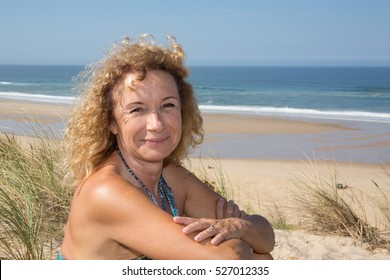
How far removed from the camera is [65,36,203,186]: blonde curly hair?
2.55 metres

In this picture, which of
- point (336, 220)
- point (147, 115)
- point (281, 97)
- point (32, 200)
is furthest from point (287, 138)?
point (281, 97)

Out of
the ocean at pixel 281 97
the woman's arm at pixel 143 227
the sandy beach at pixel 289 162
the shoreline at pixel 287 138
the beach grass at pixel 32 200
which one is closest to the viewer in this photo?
the woman's arm at pixel 143 227

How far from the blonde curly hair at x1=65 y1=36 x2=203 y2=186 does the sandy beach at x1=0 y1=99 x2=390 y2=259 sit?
0.96 metres

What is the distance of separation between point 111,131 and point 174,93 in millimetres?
362

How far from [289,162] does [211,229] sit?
8893 mm

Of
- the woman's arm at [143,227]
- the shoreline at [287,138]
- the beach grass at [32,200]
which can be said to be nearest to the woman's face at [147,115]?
the woman's arm at [143,227]

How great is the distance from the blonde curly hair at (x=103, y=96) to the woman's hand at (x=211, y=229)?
0.56 meters

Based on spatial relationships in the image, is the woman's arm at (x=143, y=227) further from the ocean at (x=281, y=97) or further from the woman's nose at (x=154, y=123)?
the ocean at (x=281, y=97)

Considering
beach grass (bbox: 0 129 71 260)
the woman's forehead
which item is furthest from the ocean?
the woman's forehead

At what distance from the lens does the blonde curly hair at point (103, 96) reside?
255 centimetres

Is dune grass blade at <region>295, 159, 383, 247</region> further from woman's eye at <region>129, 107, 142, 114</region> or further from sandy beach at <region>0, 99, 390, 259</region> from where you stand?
woman's eye at <region>129, 107, 142, 114</region>

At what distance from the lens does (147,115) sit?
2525mm

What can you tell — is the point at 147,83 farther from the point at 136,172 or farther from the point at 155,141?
the point at 136,172

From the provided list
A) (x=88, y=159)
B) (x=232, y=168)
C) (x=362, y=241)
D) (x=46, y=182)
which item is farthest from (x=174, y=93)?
(x=232, y=168)
